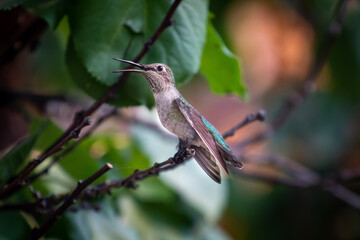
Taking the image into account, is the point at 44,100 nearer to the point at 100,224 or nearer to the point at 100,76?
the point at 100,224

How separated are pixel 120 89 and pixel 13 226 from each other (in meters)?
0.68

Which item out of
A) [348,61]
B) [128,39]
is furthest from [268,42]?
[128,39]

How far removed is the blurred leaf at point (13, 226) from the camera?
1.75m

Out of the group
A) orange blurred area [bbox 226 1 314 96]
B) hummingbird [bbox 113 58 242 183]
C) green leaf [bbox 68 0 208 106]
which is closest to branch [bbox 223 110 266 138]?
hummingbird [bbox 113 58 242 183]

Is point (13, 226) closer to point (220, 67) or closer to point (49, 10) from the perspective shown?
point (49, 10)

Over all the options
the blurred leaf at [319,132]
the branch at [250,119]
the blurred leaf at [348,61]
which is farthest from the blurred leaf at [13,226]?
the blurred leaf at [348,61]

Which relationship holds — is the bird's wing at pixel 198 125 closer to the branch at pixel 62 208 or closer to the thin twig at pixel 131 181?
the thin twig at pixel 131 181

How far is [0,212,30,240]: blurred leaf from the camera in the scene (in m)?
1.75

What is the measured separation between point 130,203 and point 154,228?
0.67ft

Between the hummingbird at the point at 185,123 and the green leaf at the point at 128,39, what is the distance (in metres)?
0.09

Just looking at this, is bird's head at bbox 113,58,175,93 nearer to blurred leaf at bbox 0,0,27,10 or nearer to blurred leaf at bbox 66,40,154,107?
blurred leaf at bbox 66,40,154,107

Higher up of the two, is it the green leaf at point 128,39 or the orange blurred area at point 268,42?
the orange blurred area at point 268,42

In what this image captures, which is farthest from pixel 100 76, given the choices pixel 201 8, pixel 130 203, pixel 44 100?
pixel 130 203

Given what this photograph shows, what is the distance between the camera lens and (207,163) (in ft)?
4.85
